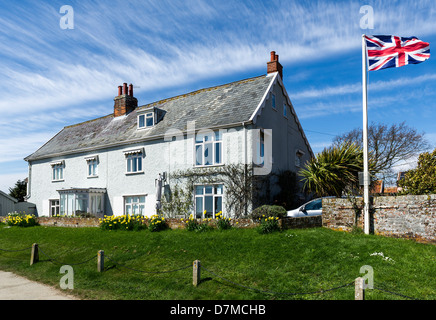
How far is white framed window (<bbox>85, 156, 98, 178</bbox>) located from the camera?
27.4 metres

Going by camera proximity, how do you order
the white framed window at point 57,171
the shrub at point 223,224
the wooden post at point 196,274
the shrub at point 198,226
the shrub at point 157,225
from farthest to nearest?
the white framed window at point 57,171, the shrub at point 157,225, the shrub at point 198,226, the shrub at point 223,224, the wooden post at point 196,274

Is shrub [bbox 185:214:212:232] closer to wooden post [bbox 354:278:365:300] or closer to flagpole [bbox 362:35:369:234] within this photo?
flagpole [bbox 362:35:369:234]

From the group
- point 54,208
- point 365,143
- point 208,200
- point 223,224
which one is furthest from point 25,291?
point 54,208

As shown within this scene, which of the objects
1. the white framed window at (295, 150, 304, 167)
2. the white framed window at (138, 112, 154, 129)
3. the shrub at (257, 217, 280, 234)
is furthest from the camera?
the white framed window at (295, 150, 304, 167)

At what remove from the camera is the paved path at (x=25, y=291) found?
10203 mm

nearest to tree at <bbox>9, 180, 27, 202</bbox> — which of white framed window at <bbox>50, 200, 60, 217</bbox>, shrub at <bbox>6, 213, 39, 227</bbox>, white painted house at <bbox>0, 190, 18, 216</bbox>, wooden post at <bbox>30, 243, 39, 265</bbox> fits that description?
white painted house at <bbox>0, 190, 18, 216</bbox>

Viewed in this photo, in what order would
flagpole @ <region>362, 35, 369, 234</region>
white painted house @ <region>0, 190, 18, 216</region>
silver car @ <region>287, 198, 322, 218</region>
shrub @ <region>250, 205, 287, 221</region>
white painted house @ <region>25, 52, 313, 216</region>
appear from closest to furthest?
1. flagpole @ <region>362, 35, 369, 234</region>
2. shrub @ <region>250, 205, 287, 221</region>
3. silver car @ <region>287, 198, 322, 218</region>
4. white painted house @ <region>25, 52, 313, 216</region>
5. white painted house @ <region>0, 190, 18, 216</region>

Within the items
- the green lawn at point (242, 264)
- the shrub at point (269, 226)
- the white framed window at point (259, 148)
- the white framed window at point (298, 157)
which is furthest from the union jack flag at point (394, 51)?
Result: the white framed window at point (298, 157)

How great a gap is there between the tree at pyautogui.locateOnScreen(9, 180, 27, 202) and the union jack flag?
39.8 m

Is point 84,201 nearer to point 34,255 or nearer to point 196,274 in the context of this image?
point 34,255

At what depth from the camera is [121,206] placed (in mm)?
25328

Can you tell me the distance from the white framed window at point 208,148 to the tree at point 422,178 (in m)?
9.68

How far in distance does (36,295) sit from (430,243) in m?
13.3

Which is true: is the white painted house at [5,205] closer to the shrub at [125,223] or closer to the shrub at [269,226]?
the shrub at [125,223]
